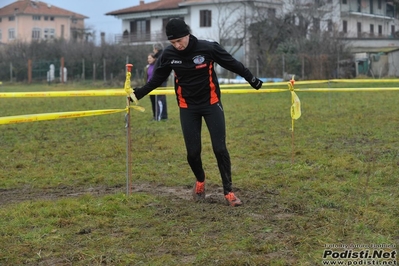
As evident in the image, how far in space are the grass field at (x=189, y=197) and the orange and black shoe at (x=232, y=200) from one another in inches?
3.2

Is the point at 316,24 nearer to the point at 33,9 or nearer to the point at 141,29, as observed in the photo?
the point at 141,29

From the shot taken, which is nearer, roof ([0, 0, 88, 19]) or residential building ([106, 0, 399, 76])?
residential building ([106, 0, 399, 76])

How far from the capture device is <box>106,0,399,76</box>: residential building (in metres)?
50.2

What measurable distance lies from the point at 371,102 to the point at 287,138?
8146mm

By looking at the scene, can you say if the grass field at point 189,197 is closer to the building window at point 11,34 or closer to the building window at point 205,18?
the building window at point 205,18

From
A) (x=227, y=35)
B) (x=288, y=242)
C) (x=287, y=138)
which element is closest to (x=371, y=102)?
(x=287, y=138)

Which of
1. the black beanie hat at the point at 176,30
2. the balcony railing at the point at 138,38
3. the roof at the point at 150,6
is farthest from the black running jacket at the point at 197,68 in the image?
the roof at the point at 150,6

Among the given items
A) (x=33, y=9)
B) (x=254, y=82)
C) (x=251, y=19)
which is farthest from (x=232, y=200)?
(x=33, y=9)

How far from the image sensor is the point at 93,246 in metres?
5.18

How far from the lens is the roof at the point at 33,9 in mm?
54616

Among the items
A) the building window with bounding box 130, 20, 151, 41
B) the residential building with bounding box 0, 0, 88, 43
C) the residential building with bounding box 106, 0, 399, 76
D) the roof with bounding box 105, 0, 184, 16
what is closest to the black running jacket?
the residential building with bounding box 106, 0, 399, 76

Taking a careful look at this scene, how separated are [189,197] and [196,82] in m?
1.42

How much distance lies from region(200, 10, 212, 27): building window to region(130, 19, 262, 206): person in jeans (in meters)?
49.8

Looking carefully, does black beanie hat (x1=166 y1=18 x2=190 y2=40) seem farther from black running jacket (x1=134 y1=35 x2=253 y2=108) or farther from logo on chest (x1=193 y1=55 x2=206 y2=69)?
logo on chest (x1=193 y1=55 x2=206 y2=69)
